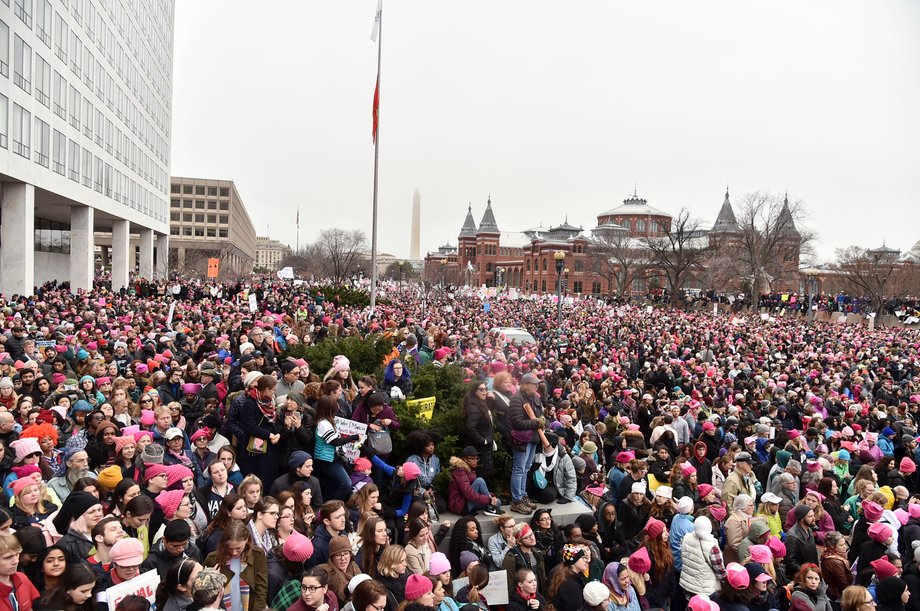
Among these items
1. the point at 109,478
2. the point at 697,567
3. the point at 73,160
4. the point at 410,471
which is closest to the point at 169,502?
the point at 109,478

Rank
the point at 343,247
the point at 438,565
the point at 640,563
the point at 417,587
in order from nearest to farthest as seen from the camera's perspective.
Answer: the point at 417,587 < the point at 438,565 < the point at 640,563 < the point at 343,247

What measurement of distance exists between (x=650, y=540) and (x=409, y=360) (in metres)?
4.96

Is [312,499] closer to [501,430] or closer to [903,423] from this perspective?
[501,430]

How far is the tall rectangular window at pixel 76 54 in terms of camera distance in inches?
1280

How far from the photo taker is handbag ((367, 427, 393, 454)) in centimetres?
725

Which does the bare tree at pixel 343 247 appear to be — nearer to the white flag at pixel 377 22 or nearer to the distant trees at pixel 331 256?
the distant trees at pixel 331 256

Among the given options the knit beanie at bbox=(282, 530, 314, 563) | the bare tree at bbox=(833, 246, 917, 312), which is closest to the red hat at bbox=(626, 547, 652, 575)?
the knit beanie at bbox=(282, 530, 314, 563)

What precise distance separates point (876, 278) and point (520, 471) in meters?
57.1

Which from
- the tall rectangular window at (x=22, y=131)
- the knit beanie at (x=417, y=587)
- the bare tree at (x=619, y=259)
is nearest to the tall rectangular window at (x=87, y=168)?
the tall rectangular window at (x=22, y=131)

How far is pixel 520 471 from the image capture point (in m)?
8.05

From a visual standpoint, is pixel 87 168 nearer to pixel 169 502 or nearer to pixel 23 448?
pixel 23 448

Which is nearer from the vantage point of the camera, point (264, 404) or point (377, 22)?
point (264, 404)

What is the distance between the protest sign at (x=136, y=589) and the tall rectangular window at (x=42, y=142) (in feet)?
96.7

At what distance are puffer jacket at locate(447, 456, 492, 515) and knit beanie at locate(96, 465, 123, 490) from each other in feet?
11.2
